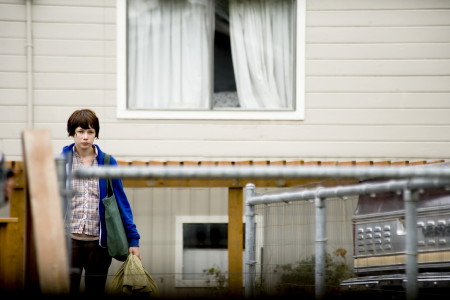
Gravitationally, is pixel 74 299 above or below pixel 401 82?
below

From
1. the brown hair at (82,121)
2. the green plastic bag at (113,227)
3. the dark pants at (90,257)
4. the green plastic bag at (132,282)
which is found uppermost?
the brown hair at (82,121)

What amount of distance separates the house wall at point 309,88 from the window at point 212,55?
300 millimetres

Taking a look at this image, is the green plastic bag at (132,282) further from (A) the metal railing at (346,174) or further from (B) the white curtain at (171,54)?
(B) the white curtain at (171,54)

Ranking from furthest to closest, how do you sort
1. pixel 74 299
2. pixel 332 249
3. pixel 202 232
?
pixel 202 232 < pixel 332 249 < pixel 74 299

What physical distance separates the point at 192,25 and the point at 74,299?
6.97m

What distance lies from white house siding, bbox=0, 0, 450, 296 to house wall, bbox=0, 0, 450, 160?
1cm

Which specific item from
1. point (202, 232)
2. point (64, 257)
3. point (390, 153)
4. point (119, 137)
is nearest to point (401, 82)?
point (390, 153)

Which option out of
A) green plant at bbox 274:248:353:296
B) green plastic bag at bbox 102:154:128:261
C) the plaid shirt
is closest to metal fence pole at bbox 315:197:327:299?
green plant at bbox 274:248:353:296

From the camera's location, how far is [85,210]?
570 centimetres

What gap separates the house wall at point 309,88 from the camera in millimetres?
9836

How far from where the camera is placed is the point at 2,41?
9828mm

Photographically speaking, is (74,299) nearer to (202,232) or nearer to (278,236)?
(278,236)

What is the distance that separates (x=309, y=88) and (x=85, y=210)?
4799 millimetres

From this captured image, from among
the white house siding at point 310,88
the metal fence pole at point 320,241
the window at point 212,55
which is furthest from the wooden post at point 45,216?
the window at point 212,55
